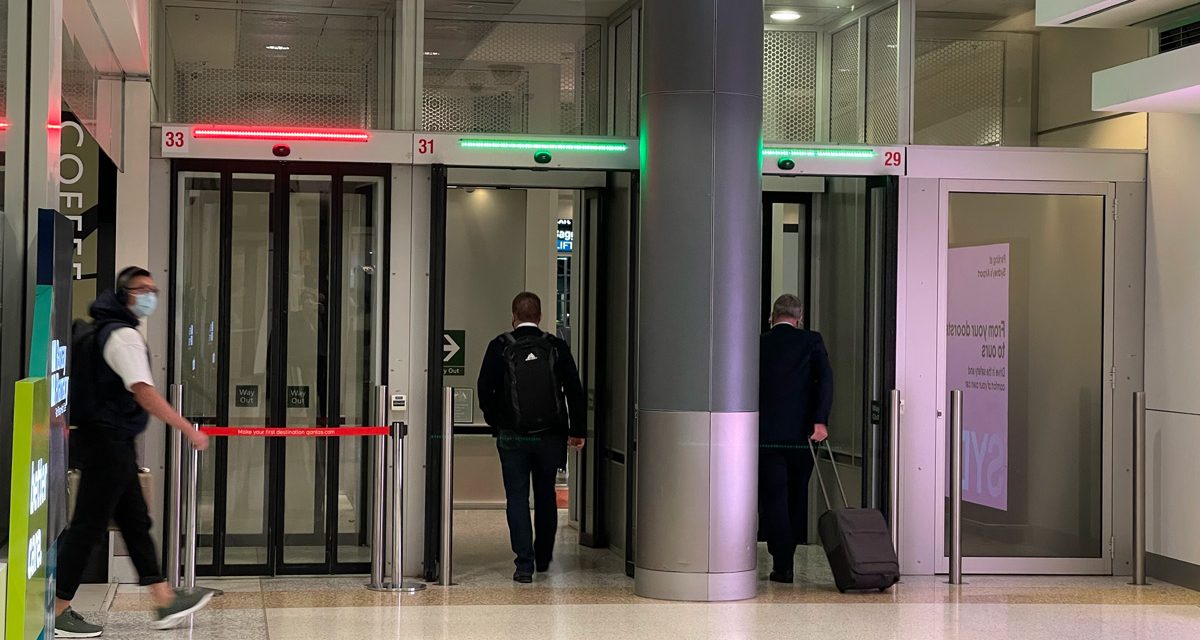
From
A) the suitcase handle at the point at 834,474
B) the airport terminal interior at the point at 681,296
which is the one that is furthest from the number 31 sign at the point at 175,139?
the suitcase handle at the point at 834,474

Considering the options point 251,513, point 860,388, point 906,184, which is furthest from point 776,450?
point 251,513

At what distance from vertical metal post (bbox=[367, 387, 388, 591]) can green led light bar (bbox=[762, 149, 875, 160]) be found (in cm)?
269

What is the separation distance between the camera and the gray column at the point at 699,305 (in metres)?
7.42

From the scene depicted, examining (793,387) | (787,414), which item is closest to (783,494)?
(787,414)

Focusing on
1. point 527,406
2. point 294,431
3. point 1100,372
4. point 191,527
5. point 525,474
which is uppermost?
point 1100,372

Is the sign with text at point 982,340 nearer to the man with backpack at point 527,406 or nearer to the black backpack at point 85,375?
the man with backpack at point 527,406

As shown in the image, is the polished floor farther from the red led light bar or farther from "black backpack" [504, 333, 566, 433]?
the red led light bar

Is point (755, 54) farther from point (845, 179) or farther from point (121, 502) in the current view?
point (121, 502)

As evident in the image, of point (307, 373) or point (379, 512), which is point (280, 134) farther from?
point (379, 512)

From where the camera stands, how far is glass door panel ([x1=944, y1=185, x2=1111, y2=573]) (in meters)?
8.47

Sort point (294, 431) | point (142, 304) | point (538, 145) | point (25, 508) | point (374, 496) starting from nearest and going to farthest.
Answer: point (25, 508), point (142, 304), point (294, 431), point (374, 496), point (538, 145)

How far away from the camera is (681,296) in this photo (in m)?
7.42

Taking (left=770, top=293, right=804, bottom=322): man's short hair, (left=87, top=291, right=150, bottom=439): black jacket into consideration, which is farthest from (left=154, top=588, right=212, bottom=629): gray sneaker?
(left=770, top=293, right=804, bottom=322): man's short hair

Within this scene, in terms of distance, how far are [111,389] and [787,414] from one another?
3825 millimetres
